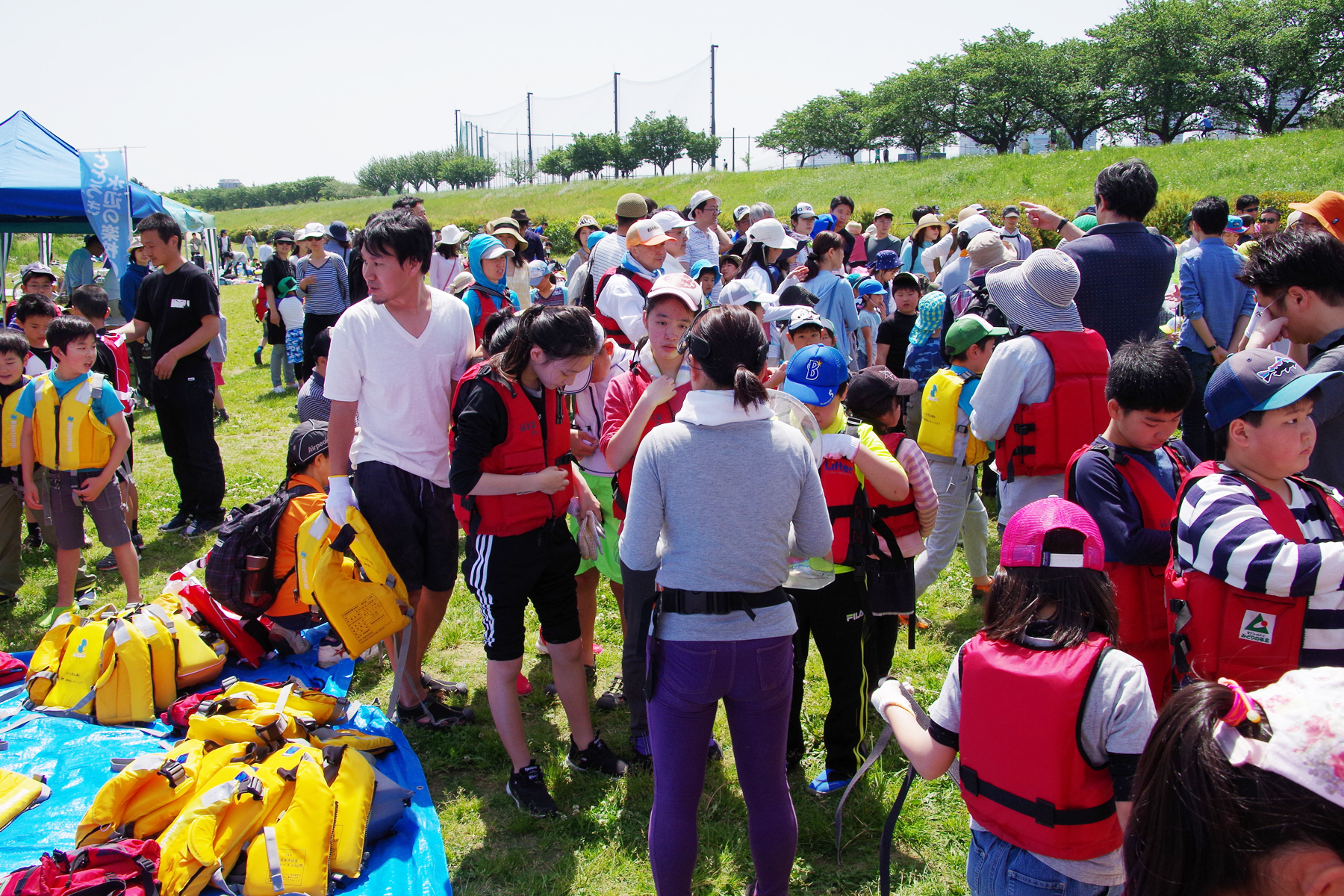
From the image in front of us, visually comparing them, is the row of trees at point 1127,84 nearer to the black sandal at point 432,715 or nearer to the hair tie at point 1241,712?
the black sandal at point 432,715

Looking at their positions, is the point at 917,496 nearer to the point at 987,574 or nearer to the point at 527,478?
the point at 527,478

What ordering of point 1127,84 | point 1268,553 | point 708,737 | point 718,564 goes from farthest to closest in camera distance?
point 1127,84 < point 708,737 < point 718,564 < point 1268,553

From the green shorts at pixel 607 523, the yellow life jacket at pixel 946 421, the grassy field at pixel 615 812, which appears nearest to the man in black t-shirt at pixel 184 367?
the grassy field at pixel 615 812

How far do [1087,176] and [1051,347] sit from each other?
85.1 ft

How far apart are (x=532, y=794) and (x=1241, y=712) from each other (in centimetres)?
280

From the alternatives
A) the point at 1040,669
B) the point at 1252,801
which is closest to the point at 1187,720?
the point at 1252,801

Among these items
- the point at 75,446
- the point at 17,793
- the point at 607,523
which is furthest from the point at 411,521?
the point at 75,446

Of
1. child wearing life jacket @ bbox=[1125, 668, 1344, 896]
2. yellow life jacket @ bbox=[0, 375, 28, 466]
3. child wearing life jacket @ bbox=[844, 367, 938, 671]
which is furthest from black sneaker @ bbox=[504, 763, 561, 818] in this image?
yellow life jacket @ bbox=[0, 375, 28, 466]

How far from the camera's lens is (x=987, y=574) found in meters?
5.27

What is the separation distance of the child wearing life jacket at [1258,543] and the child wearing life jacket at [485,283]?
178 inches

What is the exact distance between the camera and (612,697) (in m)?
4.10

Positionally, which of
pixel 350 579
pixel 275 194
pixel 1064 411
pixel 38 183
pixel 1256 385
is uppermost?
pixel 275 194

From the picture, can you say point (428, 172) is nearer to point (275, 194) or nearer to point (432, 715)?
point (275, 194)

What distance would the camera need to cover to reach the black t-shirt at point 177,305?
5910 millimetres
